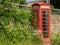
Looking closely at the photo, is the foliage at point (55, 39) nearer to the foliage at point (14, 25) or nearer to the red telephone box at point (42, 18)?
the red telephone box at point (42, 18)

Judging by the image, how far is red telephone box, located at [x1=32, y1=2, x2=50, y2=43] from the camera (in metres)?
14.9

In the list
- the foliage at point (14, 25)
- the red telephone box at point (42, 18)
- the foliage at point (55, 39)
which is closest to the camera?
the foliage at point (14, 25)

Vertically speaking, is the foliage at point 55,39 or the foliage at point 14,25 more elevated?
the foliage at point 14,25

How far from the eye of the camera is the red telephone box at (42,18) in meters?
14.9

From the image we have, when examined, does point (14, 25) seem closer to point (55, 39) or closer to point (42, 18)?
point (42, 18)

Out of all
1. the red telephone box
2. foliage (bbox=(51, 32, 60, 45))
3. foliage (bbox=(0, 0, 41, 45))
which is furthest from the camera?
the red telephone box

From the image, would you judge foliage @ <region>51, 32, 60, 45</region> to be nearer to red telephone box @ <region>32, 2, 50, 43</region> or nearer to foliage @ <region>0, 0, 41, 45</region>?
red telephone box @ <region>32, 2, 50, 43</region>

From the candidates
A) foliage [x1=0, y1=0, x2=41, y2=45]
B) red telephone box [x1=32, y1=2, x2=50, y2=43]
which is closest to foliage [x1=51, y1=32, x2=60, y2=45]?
red telephone box [x1=32, y1=2, x2=50, y2=43]

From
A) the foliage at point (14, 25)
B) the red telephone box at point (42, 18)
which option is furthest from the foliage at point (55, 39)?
the foliage at point (14, 25)

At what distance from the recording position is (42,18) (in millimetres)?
15047

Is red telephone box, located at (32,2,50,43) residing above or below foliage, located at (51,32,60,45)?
above

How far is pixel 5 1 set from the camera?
14.1 m

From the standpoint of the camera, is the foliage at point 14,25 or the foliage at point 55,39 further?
the foliage at point 55,39

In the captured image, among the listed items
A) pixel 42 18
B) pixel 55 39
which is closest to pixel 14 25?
pixel 42 18
